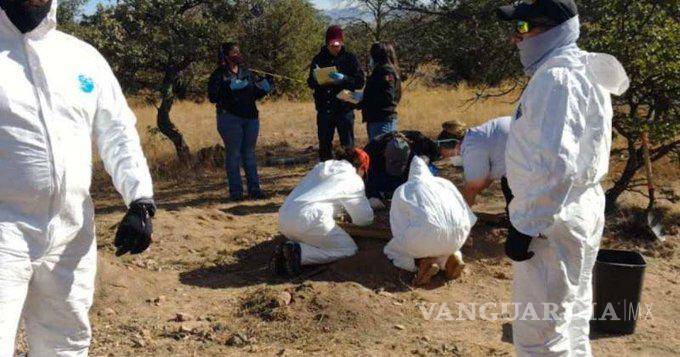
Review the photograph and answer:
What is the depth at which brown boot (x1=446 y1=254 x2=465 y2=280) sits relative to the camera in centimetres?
550

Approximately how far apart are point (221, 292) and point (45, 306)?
8.22 feet

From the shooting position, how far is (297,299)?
507cm

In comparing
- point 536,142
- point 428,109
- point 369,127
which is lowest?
point 428,109

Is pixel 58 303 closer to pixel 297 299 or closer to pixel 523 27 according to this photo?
pixel 523 27

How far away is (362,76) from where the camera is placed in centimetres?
823

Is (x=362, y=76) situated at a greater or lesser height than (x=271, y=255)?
greater

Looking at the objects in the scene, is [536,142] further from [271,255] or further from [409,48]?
[409,48]

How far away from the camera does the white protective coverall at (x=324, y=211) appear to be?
564 cm

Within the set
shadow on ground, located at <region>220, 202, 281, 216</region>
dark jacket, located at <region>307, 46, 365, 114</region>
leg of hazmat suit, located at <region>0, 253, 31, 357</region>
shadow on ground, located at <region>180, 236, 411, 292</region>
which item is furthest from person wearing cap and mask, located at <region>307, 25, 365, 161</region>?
leg of hazmat suit, located at <region>0, 253, 31, 357</region>

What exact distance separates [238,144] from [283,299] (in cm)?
332

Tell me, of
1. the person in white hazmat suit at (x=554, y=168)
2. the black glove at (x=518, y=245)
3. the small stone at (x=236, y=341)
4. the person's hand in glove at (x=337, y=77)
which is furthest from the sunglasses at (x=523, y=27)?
the person's hand in glove at (x=337, y=77)

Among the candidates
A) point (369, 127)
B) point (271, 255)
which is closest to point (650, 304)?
point (271, 255)

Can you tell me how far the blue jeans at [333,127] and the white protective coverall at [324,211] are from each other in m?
2.26

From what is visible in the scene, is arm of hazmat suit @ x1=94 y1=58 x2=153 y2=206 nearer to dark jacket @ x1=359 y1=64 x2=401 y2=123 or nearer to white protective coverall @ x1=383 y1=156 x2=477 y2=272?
white protective coverall @ x1=383 y1=156 x2=477 y2=272
